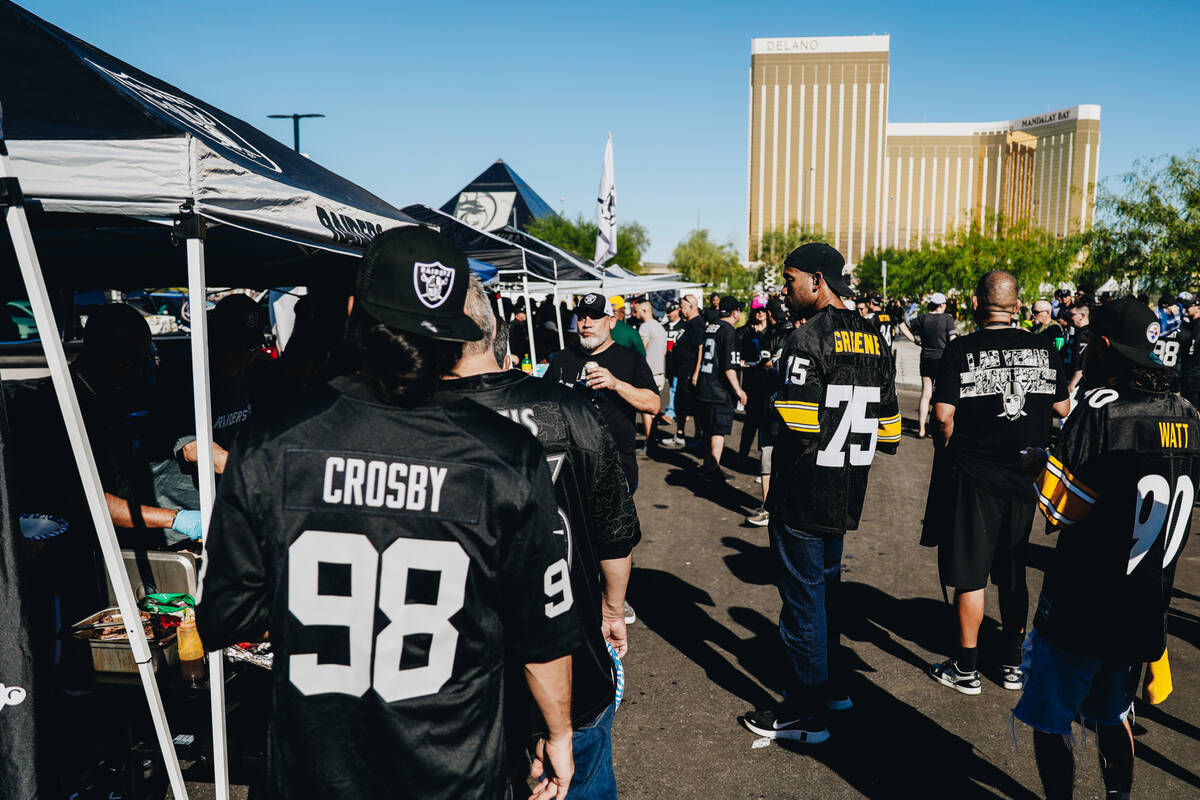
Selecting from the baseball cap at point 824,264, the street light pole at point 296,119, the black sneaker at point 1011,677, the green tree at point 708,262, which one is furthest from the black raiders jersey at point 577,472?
the green tree at point 708,262

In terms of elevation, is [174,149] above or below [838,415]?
above

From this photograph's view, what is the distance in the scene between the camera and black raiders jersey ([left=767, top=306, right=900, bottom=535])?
3748 millimetres

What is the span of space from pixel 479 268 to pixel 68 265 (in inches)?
145

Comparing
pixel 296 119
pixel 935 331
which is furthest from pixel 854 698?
pixel 296 119

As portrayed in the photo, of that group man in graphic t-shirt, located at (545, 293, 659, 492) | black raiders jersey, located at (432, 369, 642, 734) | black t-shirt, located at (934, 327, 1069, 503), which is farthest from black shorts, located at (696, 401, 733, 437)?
black raiders jersey, located at (432, 369, 642, 734)

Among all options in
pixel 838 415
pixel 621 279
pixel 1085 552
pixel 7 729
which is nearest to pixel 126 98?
pixel 7 729

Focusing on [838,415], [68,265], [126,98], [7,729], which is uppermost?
[126,98]

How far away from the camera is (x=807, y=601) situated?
3.78m

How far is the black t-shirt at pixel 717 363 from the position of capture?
29.0ft

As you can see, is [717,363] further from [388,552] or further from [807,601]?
[388,552]

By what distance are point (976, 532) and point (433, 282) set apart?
3513mm

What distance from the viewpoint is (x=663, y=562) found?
6.66m

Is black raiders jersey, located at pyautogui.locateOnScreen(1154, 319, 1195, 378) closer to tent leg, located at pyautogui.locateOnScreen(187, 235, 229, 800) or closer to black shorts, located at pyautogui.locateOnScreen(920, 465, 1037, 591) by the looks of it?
black shorts, located at pyautogui.locateOnScreen(920, 465, 1037, 591)

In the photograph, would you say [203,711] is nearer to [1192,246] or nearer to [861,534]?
[861,534]
